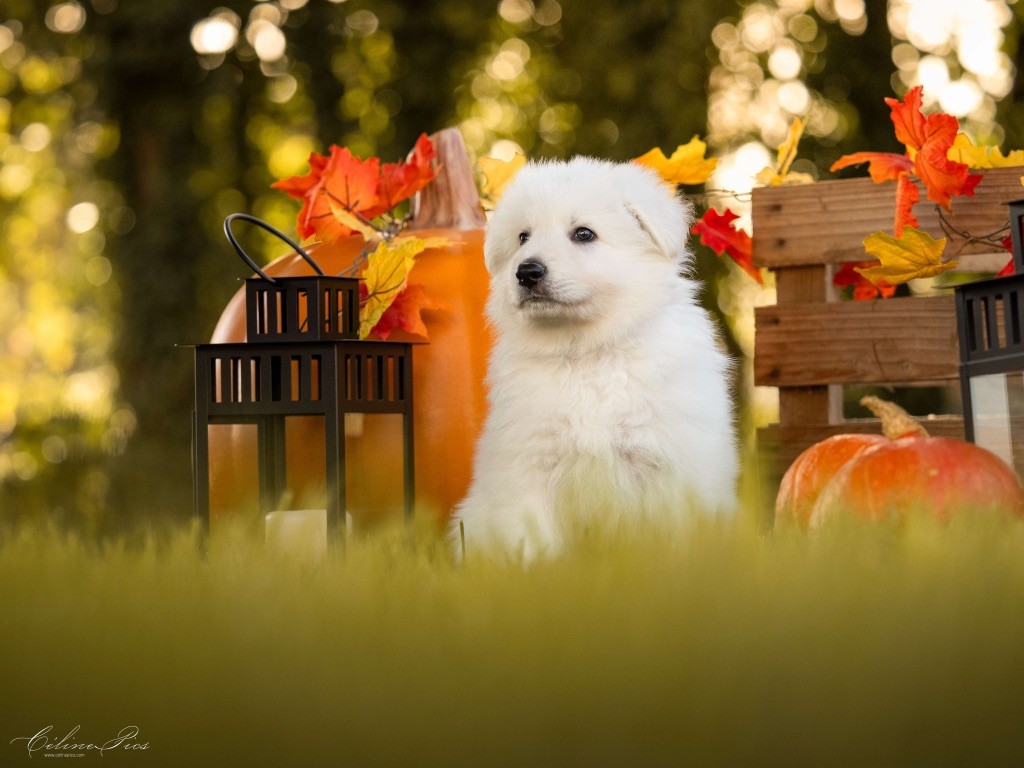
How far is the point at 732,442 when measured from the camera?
236 cm

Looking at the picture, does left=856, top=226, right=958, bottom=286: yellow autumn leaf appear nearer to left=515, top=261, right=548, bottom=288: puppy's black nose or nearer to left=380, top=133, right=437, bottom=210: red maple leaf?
left=515, top=261, right=548, bottom=288: puppy's black nose

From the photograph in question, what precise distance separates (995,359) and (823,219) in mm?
1040

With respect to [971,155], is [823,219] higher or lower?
lower

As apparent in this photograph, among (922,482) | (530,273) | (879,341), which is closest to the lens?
(922,482)

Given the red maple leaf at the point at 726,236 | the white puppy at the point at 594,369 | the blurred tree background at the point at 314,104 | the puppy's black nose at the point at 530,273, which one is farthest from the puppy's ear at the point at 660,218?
the blurred tree background at the point at 314,104

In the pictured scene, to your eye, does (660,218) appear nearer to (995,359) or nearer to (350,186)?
(995,359)

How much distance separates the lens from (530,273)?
7.34 feet

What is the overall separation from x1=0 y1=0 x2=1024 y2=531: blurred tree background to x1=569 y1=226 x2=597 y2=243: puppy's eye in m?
2.76

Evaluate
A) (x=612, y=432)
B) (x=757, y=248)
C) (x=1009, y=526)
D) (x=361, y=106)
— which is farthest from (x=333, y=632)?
(x=361, y=106)

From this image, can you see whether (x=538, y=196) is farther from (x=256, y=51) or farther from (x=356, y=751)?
(x=256, y=51)

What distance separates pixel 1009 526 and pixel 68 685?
1.46 meters

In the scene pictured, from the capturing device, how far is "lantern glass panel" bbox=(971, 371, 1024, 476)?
2.26 m

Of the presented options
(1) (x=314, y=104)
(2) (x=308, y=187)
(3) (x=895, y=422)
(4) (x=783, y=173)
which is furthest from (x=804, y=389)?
(1) (x=314, y=104)

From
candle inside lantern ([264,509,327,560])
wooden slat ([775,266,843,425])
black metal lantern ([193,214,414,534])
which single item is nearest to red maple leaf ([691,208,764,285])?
wooden slat ([775,266,843,425])
